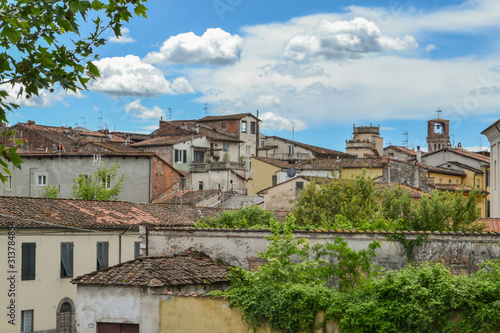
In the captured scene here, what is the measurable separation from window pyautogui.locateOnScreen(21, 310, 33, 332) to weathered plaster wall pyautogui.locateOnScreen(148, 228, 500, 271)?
34.7 ft

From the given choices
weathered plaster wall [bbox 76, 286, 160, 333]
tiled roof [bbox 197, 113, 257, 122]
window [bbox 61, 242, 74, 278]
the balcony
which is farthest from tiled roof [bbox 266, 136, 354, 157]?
weathered plaster wall [bbox 76, 286, 160, 333]

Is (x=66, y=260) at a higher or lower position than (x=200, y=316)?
higher

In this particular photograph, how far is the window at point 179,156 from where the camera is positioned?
6471cm

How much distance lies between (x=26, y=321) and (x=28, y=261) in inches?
93.2

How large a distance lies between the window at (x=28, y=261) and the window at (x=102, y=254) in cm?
331

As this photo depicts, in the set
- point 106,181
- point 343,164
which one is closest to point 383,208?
point 106,181

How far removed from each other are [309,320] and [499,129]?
21661mm

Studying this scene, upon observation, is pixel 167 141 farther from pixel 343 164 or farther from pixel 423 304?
pixel 423 304

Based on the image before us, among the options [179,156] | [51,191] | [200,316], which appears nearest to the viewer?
[200,316]

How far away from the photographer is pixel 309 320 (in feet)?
52.1

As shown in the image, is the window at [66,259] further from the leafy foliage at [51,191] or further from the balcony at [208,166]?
the balcony at [208,166]

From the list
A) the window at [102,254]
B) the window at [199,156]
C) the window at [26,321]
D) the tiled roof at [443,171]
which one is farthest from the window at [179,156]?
the window at [26,321]

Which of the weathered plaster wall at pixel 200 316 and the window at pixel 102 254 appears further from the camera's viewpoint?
the window at pixel 102 254

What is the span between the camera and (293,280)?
17281mm
